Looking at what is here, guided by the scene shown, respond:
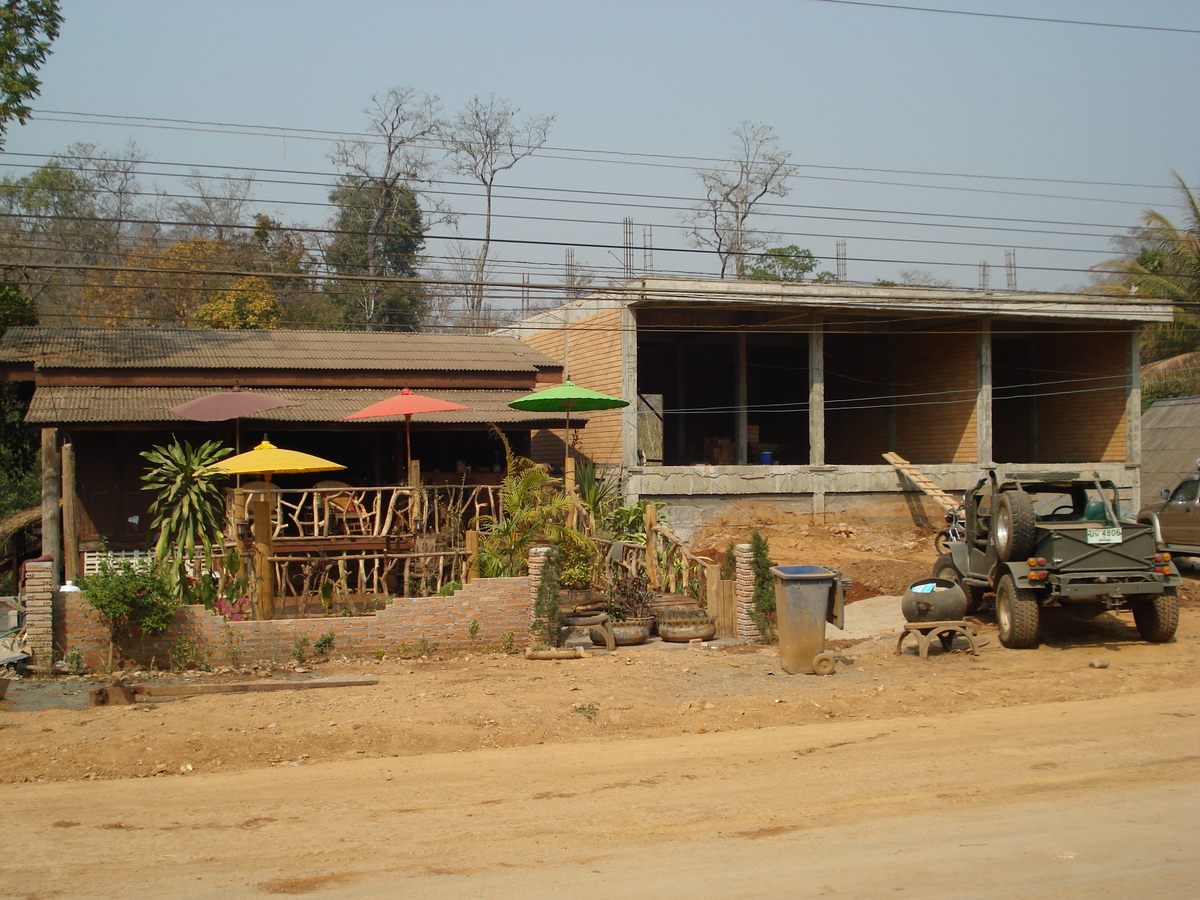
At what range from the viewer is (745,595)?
13.2m

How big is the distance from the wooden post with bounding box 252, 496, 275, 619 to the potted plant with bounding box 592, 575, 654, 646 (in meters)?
4.30

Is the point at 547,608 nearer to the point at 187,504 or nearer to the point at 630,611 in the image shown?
the point at 630,611

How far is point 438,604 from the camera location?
12492mm

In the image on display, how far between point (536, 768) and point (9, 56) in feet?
55.2

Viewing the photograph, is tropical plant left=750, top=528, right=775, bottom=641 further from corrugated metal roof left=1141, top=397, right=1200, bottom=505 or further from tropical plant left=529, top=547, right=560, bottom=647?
corrugated metal roof left=1141, top=397, right=1200, bottom=505

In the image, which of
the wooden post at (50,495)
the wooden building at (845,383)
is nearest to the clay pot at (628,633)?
the wooden building at (845,383)

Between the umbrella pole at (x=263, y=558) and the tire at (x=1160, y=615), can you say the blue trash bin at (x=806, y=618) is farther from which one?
the umbrella pole at (x=263, y=558)

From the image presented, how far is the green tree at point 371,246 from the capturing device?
1448 inches

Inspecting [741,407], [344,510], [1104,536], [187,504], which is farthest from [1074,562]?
[741,407]

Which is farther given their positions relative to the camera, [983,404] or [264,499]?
[983,404]

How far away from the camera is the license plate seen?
38.7 ft

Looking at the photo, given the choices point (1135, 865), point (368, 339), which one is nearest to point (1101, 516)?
point (1135, 865)

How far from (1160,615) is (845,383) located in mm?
20045

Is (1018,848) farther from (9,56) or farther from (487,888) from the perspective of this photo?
(9,56)
